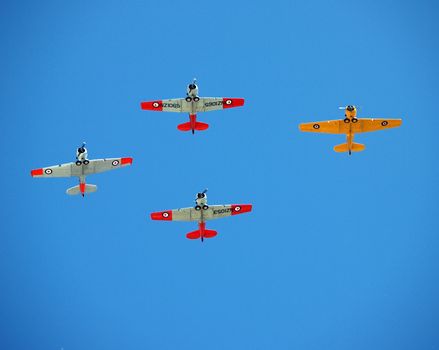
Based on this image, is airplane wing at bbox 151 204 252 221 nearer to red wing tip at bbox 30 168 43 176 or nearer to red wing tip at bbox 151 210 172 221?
red wing tip at bbox 151 210 172 221

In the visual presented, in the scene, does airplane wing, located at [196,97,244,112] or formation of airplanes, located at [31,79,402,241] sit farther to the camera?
airplane wing, located at [196,97,244,112]

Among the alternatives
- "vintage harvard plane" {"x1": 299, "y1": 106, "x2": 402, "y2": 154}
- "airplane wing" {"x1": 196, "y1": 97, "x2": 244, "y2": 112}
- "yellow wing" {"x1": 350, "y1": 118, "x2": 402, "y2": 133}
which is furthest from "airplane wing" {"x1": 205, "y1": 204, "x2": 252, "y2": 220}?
"yellow wing" {"x1": 350, "y1": 118, "x2": 402, "y2": 133}

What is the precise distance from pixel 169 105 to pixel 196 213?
762 centimetres

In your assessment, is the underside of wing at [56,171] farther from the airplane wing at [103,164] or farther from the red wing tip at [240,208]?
the red wing tip at [240,208]

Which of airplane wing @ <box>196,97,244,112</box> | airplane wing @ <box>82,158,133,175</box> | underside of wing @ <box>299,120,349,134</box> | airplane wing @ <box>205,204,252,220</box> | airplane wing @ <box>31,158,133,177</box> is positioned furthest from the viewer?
airplane wing @ <box>196,97,244,112</box>

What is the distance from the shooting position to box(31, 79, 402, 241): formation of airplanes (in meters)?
59.5

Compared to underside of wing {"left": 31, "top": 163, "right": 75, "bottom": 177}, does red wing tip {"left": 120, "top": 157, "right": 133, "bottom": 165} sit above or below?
above

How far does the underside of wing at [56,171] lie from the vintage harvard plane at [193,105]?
21.2ft

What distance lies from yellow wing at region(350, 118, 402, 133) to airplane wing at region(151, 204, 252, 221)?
346 inches

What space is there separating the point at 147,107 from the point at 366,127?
47.8 ft

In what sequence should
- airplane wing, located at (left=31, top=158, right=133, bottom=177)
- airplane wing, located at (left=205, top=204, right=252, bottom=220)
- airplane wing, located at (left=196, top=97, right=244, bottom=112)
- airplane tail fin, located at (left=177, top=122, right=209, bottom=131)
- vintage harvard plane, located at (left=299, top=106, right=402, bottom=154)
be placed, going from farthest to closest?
1. airplane wing, located at (left=196, top=97, right=244, bottom=112)
2. airplane tail fin, located at (left=177, top=122, right=209, bottom=131)
3. vintage harvard plane, located at (left=299, top=106, right=402, bottom=154)
4. airplane wing, located at (left=31, top=158, right=133, bottom=177)
5. airplane wing, located at (left=205, top=204, right=252, bottom=220)

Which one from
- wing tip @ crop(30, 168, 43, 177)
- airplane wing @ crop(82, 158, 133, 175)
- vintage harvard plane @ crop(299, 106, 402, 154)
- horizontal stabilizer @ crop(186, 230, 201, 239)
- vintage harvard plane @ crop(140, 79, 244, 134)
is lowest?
horizontal stabilizer @ crop(186, 230, 201, 239)

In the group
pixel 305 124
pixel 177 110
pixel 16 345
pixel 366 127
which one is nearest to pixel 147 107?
pixel 177 110

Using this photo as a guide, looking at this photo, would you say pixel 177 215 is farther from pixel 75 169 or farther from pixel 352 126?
pixel 352 126
